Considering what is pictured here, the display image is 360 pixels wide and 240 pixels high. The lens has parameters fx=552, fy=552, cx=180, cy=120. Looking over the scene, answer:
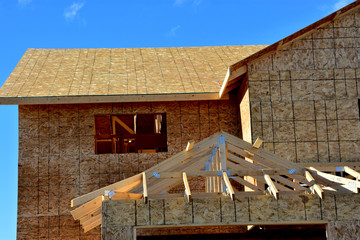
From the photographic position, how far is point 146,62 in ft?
70.9

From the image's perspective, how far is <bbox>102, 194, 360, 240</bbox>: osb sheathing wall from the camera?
12086mm

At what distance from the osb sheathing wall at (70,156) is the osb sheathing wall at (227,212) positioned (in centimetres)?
587

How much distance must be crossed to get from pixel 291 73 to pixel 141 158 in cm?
554

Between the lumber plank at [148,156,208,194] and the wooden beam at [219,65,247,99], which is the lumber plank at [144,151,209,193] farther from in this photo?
the wooden beam at [219,65,247,99]

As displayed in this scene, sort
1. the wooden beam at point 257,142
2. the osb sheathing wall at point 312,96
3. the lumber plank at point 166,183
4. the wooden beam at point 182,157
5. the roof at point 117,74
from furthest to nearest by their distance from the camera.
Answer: the roof at point 117,74
the osb sheathing wall at point 312,96
the lumber plank at point 166,183
the wooden beam at point 257,142
the wooden beam at point 182,157

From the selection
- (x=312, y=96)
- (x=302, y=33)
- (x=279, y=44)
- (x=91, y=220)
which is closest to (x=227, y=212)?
(x=91, y=220)

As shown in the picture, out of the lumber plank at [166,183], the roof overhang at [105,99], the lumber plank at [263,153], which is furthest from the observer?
the roof overhang at [105,99]

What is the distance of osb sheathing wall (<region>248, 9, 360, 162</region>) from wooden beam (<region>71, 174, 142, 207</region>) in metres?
4.80

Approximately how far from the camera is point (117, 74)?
65.6 ft

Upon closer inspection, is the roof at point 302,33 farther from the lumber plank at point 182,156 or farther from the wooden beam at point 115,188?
the wooden beam at point 115,188

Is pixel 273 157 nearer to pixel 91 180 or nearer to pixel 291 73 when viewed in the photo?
pixel 291 73

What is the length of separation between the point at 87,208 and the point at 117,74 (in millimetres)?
8009

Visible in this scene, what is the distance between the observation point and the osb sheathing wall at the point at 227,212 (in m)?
12.1

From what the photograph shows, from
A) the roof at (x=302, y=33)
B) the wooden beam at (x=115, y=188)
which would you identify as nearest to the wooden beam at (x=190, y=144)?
the wooden beam at (x=115, y=188)
